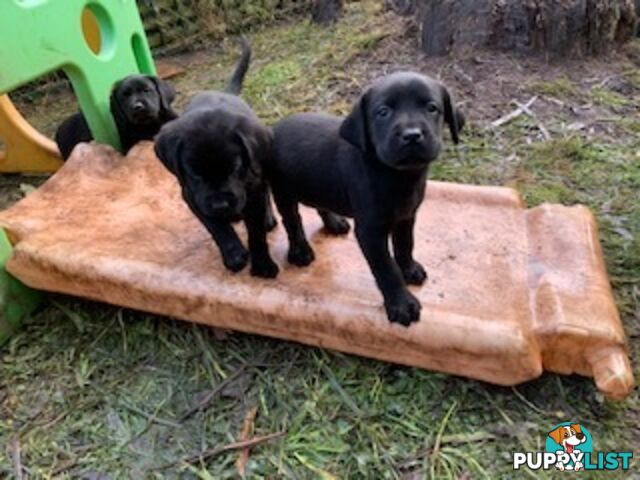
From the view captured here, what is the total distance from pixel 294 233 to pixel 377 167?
712mm

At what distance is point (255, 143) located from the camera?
2.51 metres

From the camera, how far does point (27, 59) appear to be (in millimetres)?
3539

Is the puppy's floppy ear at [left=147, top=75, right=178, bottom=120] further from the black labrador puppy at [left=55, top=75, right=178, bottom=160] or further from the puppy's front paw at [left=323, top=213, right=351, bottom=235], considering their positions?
the puppy's front paw at [left=323, top=213, right=351, bottom=235]

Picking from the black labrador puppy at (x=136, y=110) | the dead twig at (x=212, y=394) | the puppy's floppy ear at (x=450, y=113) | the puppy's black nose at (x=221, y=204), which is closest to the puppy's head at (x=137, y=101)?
the black labrador puppy at (x=136, y=110)

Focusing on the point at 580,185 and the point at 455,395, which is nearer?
the point at 455,395

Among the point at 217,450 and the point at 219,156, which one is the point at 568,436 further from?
the point at 219,156

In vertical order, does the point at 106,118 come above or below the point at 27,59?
below

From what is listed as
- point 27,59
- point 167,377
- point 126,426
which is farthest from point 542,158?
point 27,59

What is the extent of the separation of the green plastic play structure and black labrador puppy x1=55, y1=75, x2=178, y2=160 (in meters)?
0.08

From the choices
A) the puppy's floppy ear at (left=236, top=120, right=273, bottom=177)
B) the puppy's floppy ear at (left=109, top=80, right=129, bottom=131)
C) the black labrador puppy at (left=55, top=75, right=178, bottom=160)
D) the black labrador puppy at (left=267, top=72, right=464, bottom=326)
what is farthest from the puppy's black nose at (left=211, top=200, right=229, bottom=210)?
the puppy's floppy ear at (left=109, top=80, right=129, bottom=131)

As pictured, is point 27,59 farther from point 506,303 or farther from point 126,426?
point 506,303

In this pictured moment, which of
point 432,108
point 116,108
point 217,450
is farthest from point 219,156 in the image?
point 116,108

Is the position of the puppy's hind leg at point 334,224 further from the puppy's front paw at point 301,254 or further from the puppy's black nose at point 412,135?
the puppy's black nose at point 412,135

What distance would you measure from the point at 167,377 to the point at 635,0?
446 centimetres
